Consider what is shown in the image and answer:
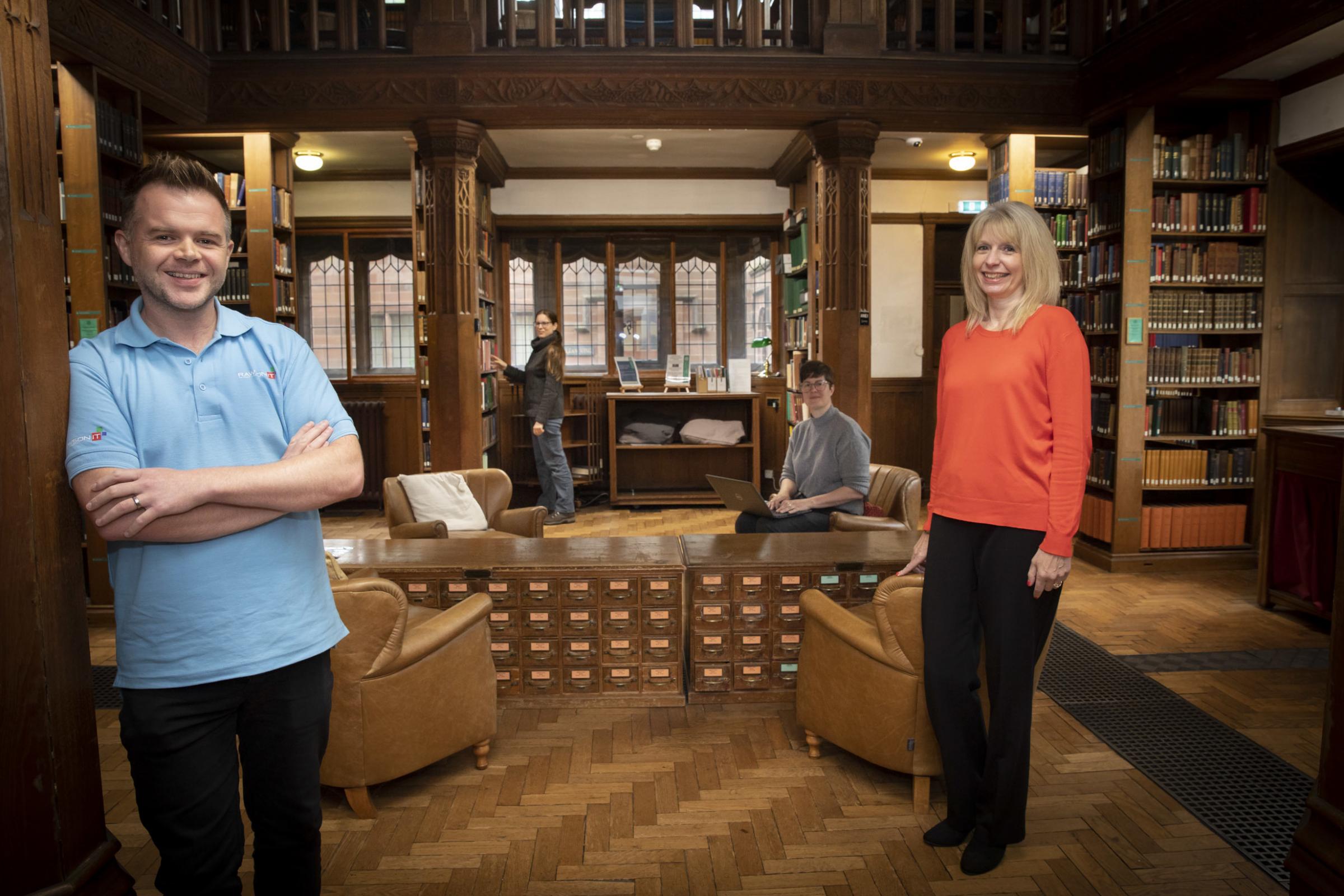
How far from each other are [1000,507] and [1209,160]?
16.6ft

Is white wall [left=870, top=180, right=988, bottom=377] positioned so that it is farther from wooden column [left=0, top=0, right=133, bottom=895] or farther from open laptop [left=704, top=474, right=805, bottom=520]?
wooden column [left=0, top=0, right=133, bottom=895]

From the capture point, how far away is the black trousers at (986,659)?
94.4 inches

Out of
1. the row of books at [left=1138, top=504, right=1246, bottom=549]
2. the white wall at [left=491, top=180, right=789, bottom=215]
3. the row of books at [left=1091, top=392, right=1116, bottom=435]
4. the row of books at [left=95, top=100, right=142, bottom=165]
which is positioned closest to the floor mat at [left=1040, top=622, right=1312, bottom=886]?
the row of books at [left=1138, top=504, right=1246, bottom=549]

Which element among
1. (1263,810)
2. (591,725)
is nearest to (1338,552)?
(1263,810)

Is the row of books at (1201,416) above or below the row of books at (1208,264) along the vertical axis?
below

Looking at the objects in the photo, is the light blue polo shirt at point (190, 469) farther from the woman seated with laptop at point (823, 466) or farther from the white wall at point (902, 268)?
the white wall at point (902, 268)

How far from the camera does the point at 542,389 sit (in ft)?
25.6

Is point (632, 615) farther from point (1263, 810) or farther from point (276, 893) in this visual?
point (1263, 810)

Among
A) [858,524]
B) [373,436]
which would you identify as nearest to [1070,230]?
[858,524]

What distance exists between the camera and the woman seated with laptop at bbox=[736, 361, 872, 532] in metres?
4.62

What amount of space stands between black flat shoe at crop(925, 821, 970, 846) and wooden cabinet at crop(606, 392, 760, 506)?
592 cm

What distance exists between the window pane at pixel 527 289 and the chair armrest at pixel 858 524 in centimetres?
554

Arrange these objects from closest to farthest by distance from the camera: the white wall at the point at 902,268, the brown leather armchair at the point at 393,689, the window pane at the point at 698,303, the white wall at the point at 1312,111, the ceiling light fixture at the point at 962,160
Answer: the brown leather armchair at the point at 393,689
the white wall at the point at 1312,111
the ceiling light fixture at the point at 962,160
the white wall at the point at 902,268
the window pane at the point at 698,303

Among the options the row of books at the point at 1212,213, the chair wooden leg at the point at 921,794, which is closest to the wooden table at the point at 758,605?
the chair wooden leg at the point at 921,794
